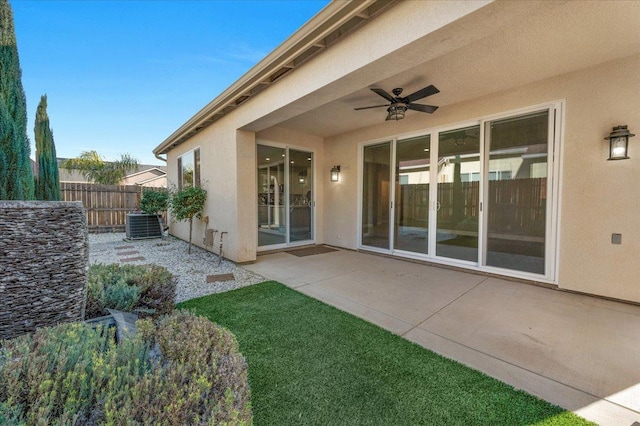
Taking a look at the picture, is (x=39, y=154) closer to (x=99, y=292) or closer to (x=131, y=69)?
(x=99, y=292)

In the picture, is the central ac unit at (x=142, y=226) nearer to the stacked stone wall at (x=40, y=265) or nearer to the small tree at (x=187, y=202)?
the small tree at (x=187, y=202)

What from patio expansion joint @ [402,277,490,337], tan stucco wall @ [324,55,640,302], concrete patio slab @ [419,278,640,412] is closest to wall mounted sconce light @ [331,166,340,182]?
tan stucco wall @ [324,55,640,302]

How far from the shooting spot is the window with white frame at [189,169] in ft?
23.7

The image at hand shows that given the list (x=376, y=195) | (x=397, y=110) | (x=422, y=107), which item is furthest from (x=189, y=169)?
(x=422, y=107)

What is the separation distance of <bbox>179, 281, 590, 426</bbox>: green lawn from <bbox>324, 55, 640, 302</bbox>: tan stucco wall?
293 cm

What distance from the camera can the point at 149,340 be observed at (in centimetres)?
153

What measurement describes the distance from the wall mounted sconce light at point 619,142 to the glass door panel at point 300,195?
5.53 meters

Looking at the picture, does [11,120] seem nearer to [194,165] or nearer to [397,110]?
[397,110]

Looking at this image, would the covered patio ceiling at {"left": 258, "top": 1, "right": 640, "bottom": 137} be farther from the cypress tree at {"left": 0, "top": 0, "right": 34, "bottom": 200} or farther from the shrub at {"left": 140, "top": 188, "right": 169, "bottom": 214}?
the shrub at {"left": 140, "top": 188, "right": 169, "bottom": 214}

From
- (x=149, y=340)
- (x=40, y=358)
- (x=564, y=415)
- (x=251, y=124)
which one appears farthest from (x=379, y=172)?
(x=40, y=358)

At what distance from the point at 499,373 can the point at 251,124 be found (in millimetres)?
4796

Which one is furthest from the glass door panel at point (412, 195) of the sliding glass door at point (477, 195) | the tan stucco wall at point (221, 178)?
the tan stucco wall at point (221, 178)

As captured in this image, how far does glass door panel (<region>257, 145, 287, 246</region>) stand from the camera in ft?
21.3

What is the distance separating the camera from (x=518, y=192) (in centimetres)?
422
